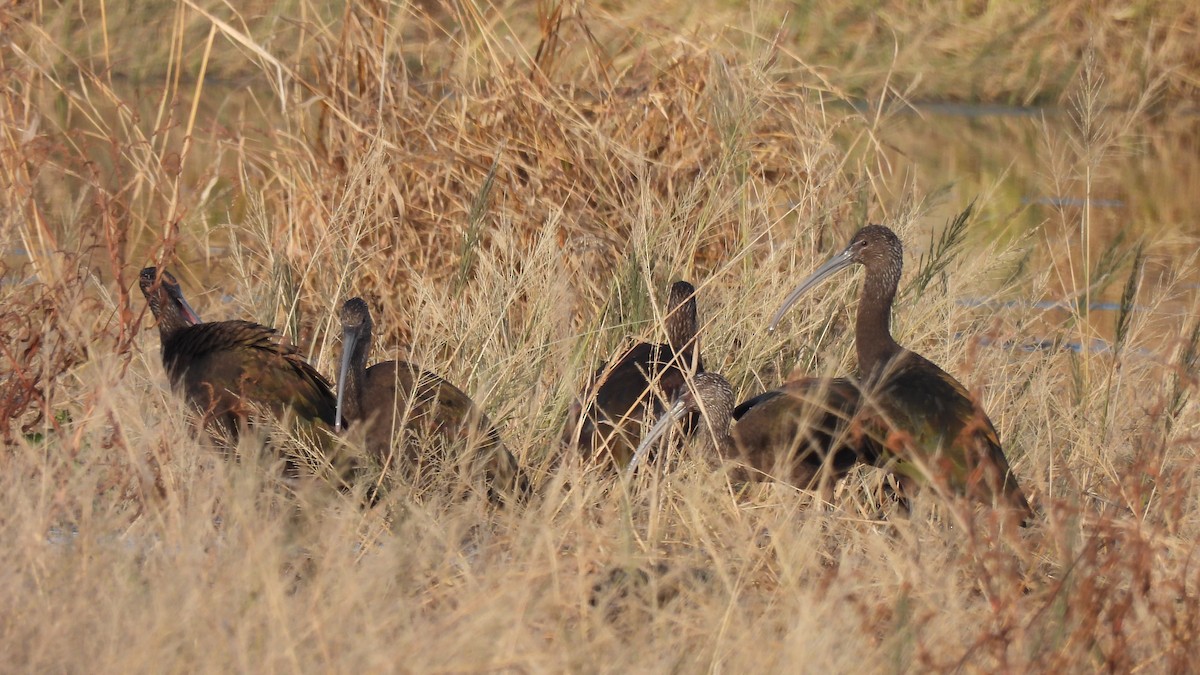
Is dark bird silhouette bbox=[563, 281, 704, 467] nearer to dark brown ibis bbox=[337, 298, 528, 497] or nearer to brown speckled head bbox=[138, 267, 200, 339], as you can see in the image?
dark brown ibis bbox=[337, 298, 528, 497]

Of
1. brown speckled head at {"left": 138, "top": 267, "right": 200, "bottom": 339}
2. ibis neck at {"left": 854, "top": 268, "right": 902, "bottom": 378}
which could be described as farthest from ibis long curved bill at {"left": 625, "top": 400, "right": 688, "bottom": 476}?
brown speckled head at {"left": 138, "top": 267, "right": 200, "bottom": 339}

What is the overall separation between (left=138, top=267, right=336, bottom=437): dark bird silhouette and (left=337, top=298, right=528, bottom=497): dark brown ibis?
179mm

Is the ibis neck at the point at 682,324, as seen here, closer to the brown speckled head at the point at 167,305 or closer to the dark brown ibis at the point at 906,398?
the dark brown ibis at the point at 906,398

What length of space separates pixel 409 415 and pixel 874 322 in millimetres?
1562

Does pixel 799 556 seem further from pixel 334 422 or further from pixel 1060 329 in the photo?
pixel 1060 329

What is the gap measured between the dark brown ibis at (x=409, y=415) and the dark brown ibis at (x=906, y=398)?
957 mm

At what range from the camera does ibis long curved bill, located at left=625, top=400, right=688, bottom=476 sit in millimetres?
4250

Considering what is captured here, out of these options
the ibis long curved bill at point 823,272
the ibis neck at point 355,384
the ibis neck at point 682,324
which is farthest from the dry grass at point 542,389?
the ibis neck at point 355,384

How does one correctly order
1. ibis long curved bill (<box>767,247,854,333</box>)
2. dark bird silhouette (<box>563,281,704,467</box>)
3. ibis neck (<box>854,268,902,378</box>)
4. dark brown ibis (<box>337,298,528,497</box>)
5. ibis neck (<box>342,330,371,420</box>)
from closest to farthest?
dark brown ibis (<box>337,298,528,497</box>)
dark bird silhouette (<box>563,281,704,467</box>)
ibis neck (<box>342,330,371,420</box>)
ibis neck (<box>854,268,902,378</box>)
ibis long curved bill (<box>767,247,854,333</box>)

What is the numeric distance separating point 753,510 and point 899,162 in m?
8.45

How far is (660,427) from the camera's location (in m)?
4.36

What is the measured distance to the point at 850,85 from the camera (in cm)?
1595

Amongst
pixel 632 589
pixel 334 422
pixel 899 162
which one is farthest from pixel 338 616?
pixel 899 162

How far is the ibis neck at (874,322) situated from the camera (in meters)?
5.09
